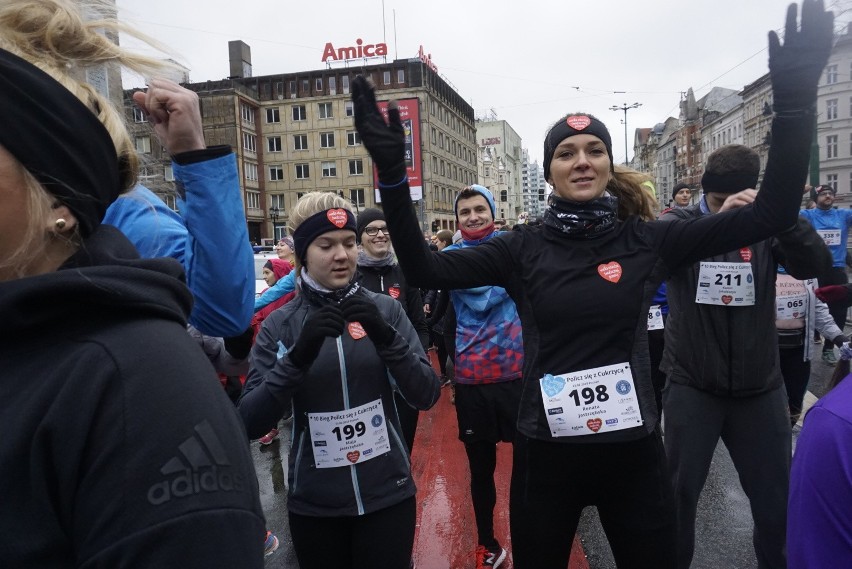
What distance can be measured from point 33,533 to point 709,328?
9.86 ft

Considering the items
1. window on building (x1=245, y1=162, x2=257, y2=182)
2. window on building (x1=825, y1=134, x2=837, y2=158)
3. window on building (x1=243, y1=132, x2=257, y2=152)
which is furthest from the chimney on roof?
window on building (x1=825, y1=134, x2=837, y2=158)

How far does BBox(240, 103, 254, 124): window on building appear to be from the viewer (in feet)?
179

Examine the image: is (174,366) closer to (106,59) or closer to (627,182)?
(106,59)

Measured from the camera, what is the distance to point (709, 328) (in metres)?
2.98

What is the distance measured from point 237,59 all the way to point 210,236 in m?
64.3

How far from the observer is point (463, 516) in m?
4.16

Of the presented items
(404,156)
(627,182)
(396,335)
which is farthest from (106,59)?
(627,182)

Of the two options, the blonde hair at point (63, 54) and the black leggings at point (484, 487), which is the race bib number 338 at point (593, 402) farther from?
the blonde hair at point (63, 54)

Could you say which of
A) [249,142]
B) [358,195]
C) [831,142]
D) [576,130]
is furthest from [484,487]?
[249,142]

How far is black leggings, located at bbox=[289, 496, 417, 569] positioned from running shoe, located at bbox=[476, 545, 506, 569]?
3.87 feet

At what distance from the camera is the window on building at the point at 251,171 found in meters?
55.5

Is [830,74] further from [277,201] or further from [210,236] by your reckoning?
[277,201]

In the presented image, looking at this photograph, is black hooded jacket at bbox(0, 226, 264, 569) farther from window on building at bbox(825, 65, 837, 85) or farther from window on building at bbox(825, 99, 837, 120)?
window on building at bbox(825, 99, 837, 120)

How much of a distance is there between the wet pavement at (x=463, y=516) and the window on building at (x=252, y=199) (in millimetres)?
51895
